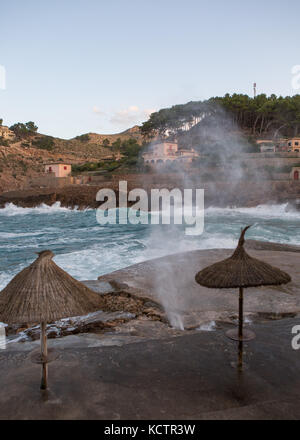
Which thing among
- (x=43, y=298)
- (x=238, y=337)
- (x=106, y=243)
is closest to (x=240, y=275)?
(x=238, y=337)

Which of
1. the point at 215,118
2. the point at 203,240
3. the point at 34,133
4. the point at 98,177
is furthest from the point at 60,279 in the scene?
the point at 34,133

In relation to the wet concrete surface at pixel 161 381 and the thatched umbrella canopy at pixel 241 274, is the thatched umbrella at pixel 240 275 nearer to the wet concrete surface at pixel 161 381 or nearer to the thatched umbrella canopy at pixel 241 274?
the thatched umbrella canopy at pixel 241 274

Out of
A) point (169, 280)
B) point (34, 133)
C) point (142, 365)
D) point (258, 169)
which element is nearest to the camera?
point (142, 365)

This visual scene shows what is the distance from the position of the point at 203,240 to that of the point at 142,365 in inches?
464

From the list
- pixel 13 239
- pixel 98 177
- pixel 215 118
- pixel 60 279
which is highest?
pixel 215 118

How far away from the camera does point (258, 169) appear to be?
39.9 meters

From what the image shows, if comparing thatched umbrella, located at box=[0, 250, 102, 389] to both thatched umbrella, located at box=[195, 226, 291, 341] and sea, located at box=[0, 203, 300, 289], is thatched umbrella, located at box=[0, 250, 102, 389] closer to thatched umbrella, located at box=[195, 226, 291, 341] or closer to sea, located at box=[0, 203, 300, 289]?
thatched umbrella, located at box=[195, 226, 291, 341]

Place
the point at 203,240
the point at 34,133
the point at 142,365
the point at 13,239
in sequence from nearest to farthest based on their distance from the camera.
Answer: the point at 142,365, the point at 203,240, the point at 13,239, the point at 34,133

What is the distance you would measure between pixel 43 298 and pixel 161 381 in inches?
71.3

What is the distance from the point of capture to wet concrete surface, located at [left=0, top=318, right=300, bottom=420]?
11.7ft

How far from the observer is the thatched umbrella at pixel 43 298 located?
364 cm

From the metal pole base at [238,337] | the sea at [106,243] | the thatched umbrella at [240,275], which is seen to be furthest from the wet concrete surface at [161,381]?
the sea at [106,243]

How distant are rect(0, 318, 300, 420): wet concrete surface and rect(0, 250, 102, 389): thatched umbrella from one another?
42 cm

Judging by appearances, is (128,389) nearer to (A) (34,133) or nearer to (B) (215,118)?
(B) (215,118)
